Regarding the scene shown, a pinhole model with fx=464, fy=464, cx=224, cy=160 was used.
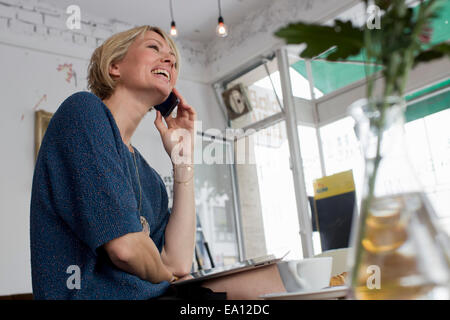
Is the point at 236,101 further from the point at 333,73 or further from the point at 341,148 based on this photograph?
the point at 341,148

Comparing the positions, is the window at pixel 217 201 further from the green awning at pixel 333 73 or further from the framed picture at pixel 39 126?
the framed picture at pixel 39 126

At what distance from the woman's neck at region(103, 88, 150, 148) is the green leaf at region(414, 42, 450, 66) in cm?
97

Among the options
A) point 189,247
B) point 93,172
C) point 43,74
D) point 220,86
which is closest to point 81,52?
point 43,74

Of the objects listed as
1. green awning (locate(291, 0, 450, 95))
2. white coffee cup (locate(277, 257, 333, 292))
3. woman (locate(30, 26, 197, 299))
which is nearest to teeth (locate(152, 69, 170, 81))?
woman (locate(30, 26, 197, 299))

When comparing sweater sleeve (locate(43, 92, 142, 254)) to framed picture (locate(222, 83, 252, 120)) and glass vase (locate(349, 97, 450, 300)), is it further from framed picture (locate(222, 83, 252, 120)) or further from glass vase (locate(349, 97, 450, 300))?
framed picture (locate(222, 83, 252, 120))

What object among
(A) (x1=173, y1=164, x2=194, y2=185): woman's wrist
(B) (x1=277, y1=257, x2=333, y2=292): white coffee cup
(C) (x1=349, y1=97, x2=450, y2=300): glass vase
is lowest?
(B) (x1=277, y1=257, x2=333, y2=292): white coffee cup

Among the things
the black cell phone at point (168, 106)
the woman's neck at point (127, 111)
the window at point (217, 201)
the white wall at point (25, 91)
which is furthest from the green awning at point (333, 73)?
the woman's neck at point (127, 111)

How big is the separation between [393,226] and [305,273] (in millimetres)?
228

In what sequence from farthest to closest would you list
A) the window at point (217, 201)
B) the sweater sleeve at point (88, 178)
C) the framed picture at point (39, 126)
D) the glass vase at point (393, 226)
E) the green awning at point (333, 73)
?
1. the window at point (217, 201)
2. the green awning at point (333, 73)
3. the framed picture at point (39, 126)
4. the sweater sleeve at point (88, 178)
5. the glass vase at point (393, 226)

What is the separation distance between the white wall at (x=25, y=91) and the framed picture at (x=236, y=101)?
3.42 ft

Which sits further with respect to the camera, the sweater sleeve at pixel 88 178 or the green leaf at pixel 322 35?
the sweater sleeve at pixel 88 178

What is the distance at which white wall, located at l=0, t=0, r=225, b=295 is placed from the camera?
12.4 ft

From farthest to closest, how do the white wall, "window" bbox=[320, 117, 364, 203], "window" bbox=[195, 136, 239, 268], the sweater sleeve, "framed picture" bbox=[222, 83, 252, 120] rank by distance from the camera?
"framed picture" bbox=[222, 83, 252, 120], "window" bbox=[195, 136, 239, 268], "window" bbox=[320, 117, 364, 203], the white wall, the sweater sleeve

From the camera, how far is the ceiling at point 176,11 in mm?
4652
